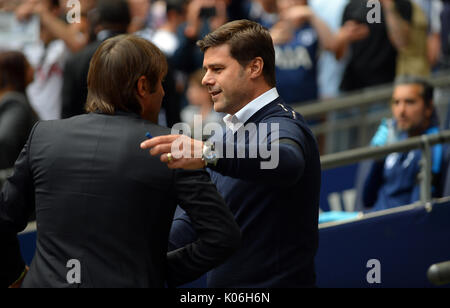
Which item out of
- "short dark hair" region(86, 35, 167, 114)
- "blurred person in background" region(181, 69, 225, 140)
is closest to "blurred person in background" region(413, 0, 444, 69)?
"blurred person in background" region(181, 69, 225, 140)

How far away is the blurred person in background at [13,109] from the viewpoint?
19.9ft

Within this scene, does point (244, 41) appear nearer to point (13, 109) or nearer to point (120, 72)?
point (120, 72)

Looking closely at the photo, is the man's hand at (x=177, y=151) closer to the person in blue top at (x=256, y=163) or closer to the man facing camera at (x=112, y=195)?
the person in blue top at (x=256, y=163)

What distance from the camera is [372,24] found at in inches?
318

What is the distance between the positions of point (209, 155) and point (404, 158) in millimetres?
3261

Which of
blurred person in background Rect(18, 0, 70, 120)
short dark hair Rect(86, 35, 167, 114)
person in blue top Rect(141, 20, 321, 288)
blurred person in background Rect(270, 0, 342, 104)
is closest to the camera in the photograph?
person in blue top Rect(141, 20, 321, 288)

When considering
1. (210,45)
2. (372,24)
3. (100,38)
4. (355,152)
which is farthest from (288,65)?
(210,45)

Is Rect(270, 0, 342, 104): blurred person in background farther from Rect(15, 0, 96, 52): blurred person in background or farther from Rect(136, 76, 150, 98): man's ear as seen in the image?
Rect(136, 76, 150, 98): man's ear

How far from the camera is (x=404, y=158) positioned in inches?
225

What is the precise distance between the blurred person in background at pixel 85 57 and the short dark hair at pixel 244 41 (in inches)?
130

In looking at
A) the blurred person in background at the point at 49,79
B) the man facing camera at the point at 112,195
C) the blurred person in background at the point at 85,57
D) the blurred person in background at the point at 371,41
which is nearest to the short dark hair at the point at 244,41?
the man facing camera at the point at 112,195

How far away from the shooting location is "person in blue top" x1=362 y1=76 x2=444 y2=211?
5629 millimetres
